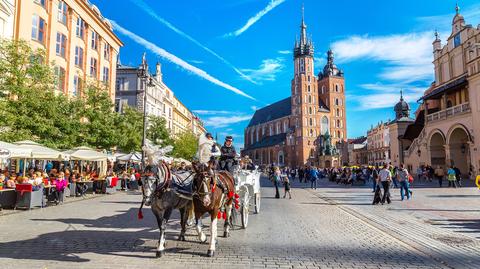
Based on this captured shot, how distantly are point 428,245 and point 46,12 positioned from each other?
31.8 meters

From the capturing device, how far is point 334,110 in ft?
399

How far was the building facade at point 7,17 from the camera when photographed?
22016 mm

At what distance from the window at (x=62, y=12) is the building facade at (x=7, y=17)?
20.6 feet

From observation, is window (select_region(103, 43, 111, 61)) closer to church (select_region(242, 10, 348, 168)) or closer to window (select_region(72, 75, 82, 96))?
window (select_region(72, 75, 82, 96))

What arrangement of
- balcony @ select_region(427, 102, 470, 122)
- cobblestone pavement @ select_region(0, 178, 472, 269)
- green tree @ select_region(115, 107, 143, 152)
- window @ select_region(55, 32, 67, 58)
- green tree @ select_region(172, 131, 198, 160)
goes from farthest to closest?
green tree @ select_region(172, 131, 198, 160) → balcony @ select_region(427, 102, 470, 122) → window @ select_region(55, 32, 67, 58) → green tree @ select_region(115, 107, 143, 152) → cobblestone pavement @ select_region(0, 178, 472, 269)

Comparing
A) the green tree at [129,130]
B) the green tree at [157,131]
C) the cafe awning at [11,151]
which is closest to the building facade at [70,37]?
the green tree at [129,130]

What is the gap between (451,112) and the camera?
35.5 meters

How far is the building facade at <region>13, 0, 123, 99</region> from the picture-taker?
25.6 meters

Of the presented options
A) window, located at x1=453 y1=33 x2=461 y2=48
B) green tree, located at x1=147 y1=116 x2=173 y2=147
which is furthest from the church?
green tree, located at x1=147 y1=116 x2=173 y2=147

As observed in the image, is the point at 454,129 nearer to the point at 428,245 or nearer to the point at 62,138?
the point at 428,245

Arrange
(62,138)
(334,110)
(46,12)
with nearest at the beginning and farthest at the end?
(62,138) → (46,12) → (334,110)

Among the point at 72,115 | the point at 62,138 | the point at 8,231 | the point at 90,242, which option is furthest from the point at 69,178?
the point at 90,242

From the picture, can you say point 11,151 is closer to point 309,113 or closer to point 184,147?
point 184,147

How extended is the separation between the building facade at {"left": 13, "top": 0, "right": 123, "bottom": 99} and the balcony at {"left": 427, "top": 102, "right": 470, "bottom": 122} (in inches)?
1403
